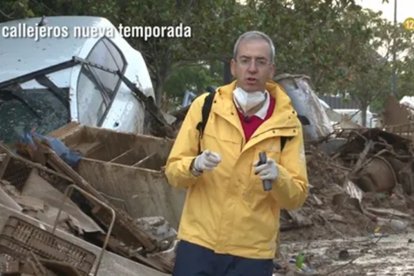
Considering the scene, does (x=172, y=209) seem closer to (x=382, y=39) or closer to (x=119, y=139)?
(x=119, y=139)

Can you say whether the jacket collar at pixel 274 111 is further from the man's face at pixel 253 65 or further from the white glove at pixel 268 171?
the white glove at pixel 268 171

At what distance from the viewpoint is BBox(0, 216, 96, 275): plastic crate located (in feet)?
16.2

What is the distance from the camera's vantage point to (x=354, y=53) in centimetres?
1992

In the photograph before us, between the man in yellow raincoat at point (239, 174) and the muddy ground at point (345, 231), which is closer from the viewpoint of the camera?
the man in yellow raincoat at point (239, 174)

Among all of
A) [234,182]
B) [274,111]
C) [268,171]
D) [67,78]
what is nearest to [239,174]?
[234,182]

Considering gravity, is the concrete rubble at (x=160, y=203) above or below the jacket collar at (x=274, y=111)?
below

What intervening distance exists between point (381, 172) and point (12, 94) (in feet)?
20.7

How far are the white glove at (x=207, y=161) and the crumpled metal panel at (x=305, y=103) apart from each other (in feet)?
38.0

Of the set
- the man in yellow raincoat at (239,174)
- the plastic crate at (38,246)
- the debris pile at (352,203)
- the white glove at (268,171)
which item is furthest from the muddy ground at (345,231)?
the white glove at (268,171)

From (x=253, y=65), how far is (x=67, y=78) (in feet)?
18.8

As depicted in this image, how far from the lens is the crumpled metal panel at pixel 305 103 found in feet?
50.3

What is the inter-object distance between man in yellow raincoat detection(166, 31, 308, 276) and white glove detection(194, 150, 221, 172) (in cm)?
5

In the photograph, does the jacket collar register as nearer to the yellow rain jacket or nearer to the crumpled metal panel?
the yellow rain jacket

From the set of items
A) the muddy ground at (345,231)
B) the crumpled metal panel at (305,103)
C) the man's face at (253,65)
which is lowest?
the muddy ground at (345,231)
